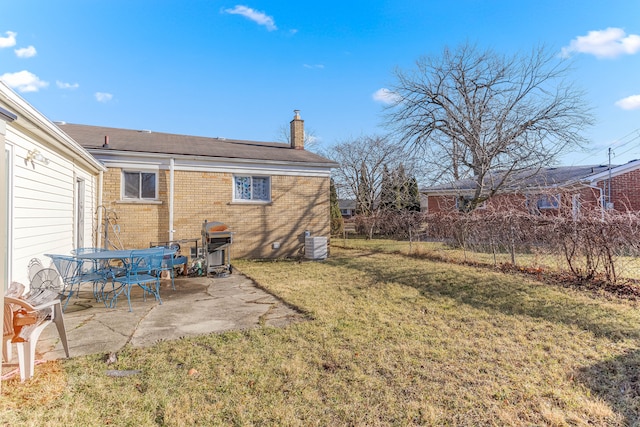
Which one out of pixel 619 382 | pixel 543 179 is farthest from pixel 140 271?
pixel 543 179

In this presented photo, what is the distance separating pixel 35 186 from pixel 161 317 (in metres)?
3.02

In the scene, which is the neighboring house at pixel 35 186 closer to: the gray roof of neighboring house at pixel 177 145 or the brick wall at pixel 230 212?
the brick wall at pixel 230 212

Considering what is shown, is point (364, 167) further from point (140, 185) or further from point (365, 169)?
point (140, 185)

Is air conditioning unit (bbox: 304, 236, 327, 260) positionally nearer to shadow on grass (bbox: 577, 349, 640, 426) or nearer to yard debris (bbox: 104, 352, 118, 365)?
yard debris (bbox: 104, 352, 118, 365)

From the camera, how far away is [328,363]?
3652 millimetres

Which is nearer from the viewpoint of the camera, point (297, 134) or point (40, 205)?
point (40, 205)

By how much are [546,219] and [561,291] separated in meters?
1.86

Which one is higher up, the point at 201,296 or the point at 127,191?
the point at 127,191

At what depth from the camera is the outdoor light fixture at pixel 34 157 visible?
5341 mm

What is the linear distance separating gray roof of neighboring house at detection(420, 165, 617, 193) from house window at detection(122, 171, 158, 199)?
1147 cm

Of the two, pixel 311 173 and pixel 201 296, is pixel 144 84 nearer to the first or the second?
pixel 311 173

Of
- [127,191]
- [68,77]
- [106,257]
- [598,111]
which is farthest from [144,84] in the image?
[598,111]

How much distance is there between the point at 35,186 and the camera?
5.69 m

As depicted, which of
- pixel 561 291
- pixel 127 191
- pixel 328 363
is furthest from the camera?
pixel 127 191
